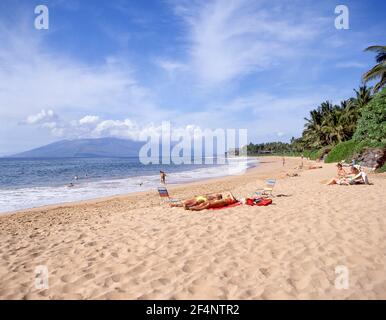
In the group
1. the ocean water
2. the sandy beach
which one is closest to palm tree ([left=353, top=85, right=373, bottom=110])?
the ocean water

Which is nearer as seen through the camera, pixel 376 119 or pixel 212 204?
pixel 212 204

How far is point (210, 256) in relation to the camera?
495 centimetres

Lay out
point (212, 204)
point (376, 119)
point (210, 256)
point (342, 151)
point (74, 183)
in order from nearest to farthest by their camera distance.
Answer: point (210, 256) < point (212, 204) < point (376, 119) < point (74, 183) < point (342, 151)

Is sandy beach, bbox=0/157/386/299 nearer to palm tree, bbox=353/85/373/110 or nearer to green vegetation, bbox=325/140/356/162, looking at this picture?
green vegetation, bbox=325/140/356/162

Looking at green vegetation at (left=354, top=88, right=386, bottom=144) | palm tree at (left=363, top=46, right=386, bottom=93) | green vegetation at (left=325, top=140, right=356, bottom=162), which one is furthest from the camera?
green vegetation at (left=325, top=140, right=356, bottom=162)

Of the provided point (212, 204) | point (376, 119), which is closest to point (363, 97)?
point (376, 119)

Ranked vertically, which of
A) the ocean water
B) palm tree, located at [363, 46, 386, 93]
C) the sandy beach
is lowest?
the ocean water

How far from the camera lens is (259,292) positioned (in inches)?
145

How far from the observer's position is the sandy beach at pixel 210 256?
3.83 m

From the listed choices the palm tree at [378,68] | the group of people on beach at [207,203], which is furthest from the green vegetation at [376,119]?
the group of people on beach at [207,203]

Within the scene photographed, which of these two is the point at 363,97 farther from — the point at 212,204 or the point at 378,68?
the point at 212,204

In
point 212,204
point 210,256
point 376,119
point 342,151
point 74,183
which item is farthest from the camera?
point 342,151

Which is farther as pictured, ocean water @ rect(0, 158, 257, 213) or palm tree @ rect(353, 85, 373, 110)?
palm tree @ rect(353, 85, 373, 110)

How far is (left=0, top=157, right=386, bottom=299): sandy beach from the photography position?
383 cm
